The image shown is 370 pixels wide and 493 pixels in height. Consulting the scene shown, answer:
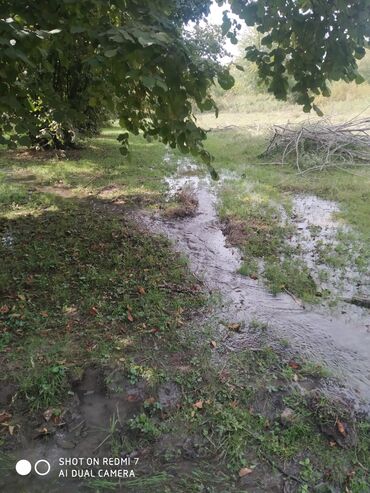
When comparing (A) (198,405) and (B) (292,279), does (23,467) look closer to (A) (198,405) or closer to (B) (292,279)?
(A) (198,405)

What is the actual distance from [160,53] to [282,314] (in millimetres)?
3357

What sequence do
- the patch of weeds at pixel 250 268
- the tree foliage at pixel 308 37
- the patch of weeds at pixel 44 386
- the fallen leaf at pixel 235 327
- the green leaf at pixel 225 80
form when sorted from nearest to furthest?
the green leaf at pixel 225 80 → the tree foliage at pixel 308 37 → the patch of weeds at pixel 44 386 → the fallen leaf at pixel 235 327 → the patch of weeds at pixel 250 268

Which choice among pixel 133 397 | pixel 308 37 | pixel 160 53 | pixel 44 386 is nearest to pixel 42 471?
pixel 44 386

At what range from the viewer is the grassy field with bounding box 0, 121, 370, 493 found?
269 centimetres

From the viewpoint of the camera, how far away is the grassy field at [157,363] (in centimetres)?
269

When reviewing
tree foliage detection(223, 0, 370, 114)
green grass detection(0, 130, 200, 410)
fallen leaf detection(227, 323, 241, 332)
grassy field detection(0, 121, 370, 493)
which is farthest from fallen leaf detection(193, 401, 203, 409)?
tree foliage detection(223, 0, 370, 114)

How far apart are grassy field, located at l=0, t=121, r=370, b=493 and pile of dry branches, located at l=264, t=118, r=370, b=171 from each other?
6.18 meters

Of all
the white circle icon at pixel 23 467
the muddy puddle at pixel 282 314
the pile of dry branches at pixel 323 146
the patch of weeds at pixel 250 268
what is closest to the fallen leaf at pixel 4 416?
the white circle icon at pixel 23 467

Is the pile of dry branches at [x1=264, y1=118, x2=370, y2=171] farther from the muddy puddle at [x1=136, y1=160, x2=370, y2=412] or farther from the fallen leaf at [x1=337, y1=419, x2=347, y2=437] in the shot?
the fallen leaf at [x1=337, y1=419, x2=347, y2=437]

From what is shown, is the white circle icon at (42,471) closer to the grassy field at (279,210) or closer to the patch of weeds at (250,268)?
the grassy field at (279,210)

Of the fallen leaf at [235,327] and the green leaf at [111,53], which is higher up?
the green leaf at [111,53]

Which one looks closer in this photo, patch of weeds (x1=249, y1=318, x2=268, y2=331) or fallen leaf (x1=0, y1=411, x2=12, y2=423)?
fallen leaf (x1=0, y1=411, x2=12, y2=423)

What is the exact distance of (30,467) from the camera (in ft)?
8.40

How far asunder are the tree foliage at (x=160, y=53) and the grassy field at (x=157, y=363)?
186cm
